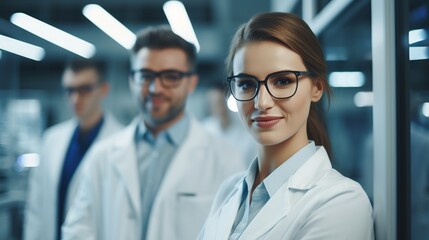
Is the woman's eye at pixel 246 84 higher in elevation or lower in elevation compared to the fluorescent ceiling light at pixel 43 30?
lower

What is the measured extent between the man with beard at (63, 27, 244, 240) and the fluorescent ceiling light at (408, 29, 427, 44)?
102cm

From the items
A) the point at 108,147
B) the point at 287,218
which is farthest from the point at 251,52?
the point at 108,147

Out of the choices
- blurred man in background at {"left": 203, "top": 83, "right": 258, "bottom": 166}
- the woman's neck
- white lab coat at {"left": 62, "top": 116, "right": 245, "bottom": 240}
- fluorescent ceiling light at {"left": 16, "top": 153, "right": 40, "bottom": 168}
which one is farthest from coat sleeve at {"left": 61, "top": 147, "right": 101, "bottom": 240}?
blurred man in background at {"left": 203, "top": 83, "right": 258, "bottom": 166}

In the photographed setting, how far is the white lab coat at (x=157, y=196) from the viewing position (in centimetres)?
173

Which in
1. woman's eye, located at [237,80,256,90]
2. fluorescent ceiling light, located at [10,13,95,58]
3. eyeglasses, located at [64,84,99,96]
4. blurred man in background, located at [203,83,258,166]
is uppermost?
fluorescent ceiling light, located at [10,13,95,58]

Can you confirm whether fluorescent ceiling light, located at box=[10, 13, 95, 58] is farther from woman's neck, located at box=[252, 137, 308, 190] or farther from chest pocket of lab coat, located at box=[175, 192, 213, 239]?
woman's neck, located at box=[252, 137, 308, 190]

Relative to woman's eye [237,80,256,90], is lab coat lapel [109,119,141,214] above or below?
below

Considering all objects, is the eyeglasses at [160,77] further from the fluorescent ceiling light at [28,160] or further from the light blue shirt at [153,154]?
the fluorescent ceiling light at [28,160]

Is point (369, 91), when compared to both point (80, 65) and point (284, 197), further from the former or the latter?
point (80, 65)

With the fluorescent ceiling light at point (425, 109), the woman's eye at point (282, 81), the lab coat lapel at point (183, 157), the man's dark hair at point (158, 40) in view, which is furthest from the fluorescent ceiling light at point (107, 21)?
the fluorescent ceiling light at point (425, 109)

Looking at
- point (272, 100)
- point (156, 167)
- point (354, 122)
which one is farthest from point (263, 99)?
point (354, 122)

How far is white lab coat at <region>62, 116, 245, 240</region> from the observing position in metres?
1.73

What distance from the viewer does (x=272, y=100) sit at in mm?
1083

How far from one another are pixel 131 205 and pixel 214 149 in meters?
0.49
